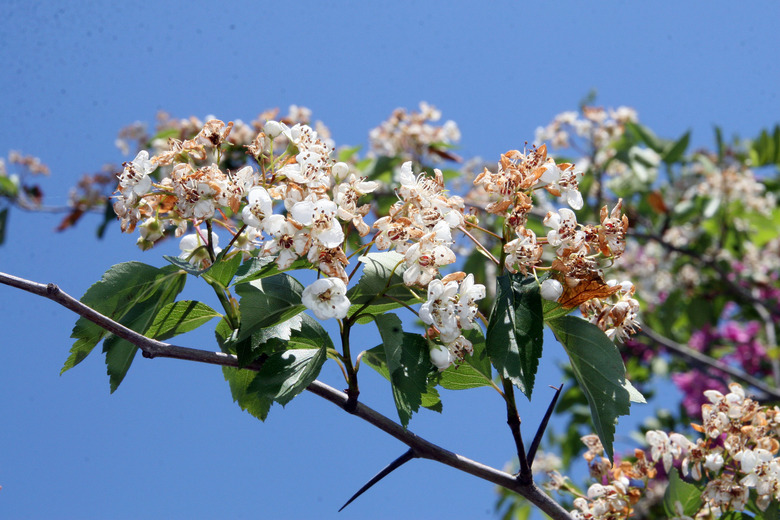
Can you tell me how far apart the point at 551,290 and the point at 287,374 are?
45cm

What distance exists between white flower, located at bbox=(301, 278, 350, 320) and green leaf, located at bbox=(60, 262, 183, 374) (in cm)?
31

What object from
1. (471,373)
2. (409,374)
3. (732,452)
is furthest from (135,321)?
(732,452)

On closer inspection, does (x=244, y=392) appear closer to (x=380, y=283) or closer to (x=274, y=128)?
(x=380, y=283)

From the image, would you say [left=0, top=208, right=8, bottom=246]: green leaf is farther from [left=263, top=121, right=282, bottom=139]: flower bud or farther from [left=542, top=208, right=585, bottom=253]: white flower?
[left=542, top=208, right=585, bottom=253]: white flower

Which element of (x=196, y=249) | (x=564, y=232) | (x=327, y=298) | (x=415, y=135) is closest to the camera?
(x=327, y=298)

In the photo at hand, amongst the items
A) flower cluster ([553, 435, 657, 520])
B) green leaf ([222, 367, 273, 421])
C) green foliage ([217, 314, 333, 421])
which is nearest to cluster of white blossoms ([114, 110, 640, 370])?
green foliage ([217, 314, 333, 421])

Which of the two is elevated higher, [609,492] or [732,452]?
[732,452]

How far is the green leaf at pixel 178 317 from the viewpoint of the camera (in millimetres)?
1277

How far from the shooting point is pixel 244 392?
1.31 m

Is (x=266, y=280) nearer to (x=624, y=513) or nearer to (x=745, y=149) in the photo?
(x=624, y=513)

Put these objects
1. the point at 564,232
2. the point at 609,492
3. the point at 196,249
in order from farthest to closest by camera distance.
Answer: the point at 609,492 < the point at 196,249 < the point at 564,232

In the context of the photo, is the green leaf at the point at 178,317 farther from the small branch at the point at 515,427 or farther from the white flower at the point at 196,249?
the small branch at the point at 515,427

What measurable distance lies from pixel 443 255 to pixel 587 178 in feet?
11.2

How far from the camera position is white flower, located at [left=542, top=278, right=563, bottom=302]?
114cm
